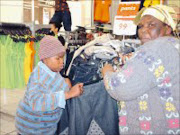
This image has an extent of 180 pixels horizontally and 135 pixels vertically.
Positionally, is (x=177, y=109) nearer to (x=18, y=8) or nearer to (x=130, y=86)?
(x=130, y=86)

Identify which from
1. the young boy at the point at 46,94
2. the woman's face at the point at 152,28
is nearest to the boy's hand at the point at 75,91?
the young boy at the point at 46,94

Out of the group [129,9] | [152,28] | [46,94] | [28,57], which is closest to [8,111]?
[28,57]

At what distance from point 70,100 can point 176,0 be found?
14.8ft

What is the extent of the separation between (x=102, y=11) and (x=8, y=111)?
4.32 metres

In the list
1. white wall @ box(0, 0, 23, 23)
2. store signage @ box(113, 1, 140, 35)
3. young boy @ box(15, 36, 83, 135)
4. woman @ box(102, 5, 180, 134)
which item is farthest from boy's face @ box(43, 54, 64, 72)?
white wall @ box(0, 0, 23, 23)

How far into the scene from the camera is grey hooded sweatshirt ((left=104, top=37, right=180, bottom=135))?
1.19 m

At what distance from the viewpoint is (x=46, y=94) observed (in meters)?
1.52

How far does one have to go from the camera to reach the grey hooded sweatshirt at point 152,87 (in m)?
1.19

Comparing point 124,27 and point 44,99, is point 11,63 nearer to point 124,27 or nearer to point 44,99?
point 124,27

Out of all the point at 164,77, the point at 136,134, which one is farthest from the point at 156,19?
the point at 136,134

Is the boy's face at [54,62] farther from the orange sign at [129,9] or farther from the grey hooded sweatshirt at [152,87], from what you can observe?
the orange sign at [129,9]

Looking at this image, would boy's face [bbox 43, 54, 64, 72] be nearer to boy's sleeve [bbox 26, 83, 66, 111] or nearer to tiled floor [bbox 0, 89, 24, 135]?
boy's sleeve [bbox 26, 83, 66, 111]

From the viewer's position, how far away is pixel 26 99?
163 centimetres

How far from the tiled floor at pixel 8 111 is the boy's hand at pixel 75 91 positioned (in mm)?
2393
